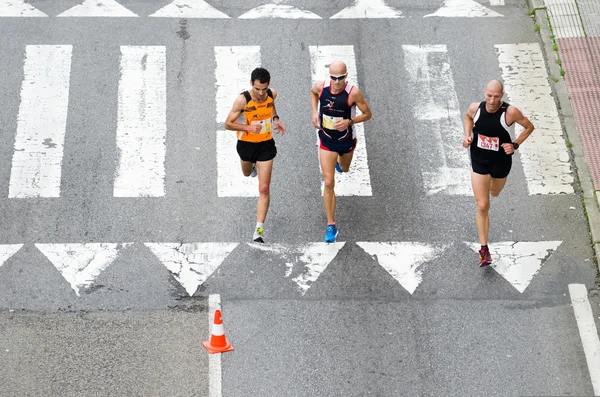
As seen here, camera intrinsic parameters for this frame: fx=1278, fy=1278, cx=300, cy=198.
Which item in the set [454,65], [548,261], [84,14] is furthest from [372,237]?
[84,14]

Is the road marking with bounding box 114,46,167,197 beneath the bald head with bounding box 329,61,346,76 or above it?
beneath

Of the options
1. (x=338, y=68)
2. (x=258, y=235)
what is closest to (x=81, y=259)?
(x=258, y=235)

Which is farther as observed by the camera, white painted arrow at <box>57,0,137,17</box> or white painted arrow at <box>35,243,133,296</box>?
white painted arrow at <box>57,0,137,17</box>

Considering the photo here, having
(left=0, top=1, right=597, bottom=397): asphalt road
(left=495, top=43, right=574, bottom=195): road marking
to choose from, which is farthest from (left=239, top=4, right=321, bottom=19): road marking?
(left=495, top=43, right=574, bottom=195): road marking

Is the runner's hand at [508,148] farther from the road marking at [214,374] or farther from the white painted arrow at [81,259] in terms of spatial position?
the white painted arrow at [81,259]

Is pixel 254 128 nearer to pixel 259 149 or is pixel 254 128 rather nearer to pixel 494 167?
pixel 259 149

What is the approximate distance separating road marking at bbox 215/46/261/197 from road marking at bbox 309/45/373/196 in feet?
2.60

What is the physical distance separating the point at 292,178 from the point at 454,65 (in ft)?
10.3

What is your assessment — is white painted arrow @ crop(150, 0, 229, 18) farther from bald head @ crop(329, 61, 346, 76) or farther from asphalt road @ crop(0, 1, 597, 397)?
bald head @ crop(329, 61, 346, 76)

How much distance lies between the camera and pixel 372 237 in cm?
1427

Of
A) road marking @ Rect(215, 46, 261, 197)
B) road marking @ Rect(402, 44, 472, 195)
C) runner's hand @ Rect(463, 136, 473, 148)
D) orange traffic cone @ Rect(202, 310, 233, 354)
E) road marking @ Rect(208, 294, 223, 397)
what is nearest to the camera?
road marking @ Rect(208, 294, 223, 397)

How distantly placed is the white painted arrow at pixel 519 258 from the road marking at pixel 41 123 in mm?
4962

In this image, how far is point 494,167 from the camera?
13500mm

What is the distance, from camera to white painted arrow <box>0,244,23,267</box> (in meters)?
13.7
